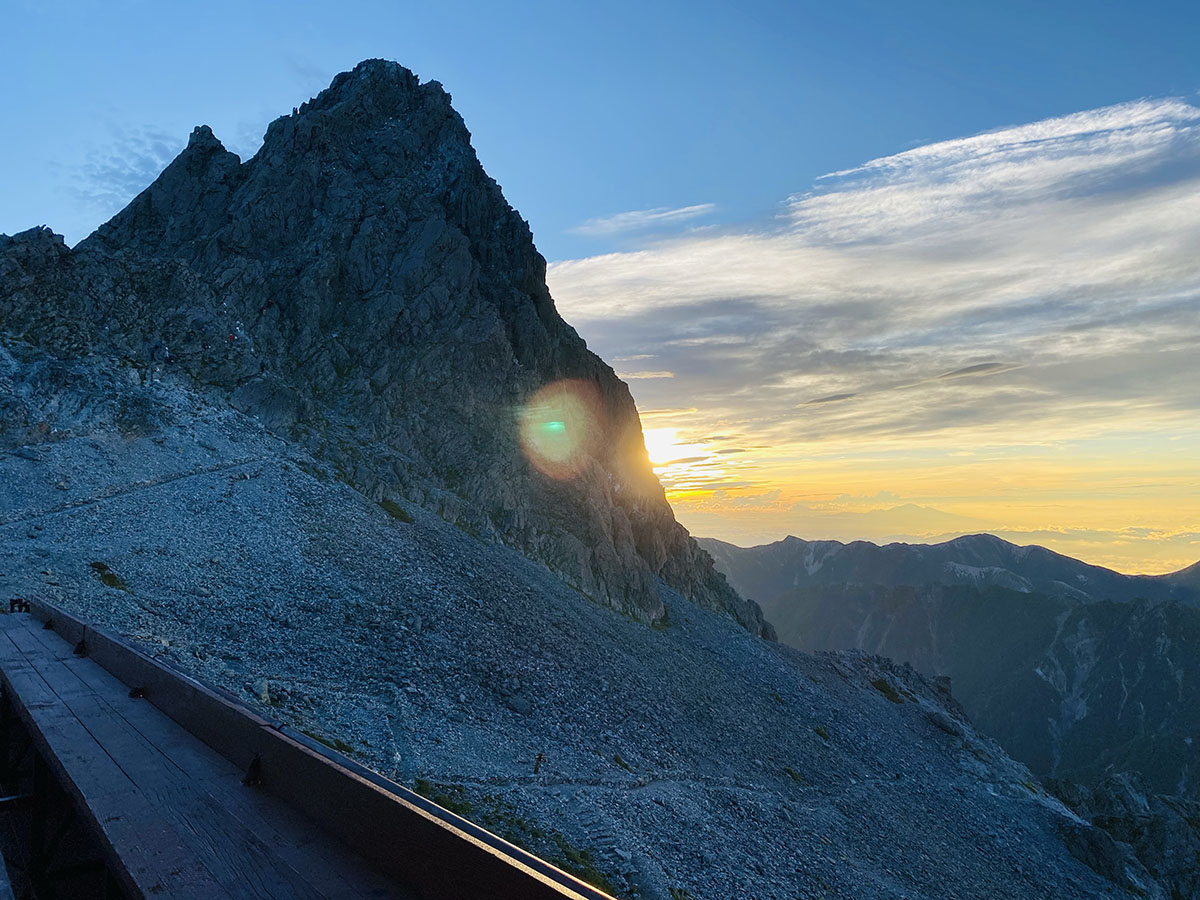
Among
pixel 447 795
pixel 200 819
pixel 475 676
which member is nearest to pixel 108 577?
pixel 475 676

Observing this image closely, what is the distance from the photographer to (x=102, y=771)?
566 centimetres

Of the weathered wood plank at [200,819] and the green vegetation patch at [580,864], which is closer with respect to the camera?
the weathered wood plank at [200,819]

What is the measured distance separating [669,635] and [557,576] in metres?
15.8

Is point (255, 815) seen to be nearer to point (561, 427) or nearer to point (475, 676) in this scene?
point (475, 676)

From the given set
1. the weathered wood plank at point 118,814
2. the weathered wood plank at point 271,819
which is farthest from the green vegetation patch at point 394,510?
the weathered wood plank at point 271,819

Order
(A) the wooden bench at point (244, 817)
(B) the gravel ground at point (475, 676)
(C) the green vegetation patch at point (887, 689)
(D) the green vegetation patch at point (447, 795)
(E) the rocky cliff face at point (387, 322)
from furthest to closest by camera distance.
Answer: (C) the green vegetation patch at point (887, 689), (E) the rocky cliff face at point (387, 322), (B) the gravel ground at point (475, 676), (D) the green vegetation patch at point (447, 795), (A) the wooden bench at point (244, 817)

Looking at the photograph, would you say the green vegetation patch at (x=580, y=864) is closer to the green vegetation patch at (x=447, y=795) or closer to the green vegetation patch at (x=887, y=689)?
the green vegetation patch at (x=447, y=795)

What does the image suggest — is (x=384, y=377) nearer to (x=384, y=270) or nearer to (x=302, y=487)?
(x=384, y=270)

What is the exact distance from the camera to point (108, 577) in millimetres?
37156

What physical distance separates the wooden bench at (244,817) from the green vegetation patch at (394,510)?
6014cm

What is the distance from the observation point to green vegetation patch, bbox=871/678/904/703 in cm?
9606

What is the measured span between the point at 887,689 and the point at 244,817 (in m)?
108

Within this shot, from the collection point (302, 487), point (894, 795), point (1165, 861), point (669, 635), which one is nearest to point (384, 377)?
point (302, 487)

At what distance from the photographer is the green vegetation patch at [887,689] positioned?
3782 inches
